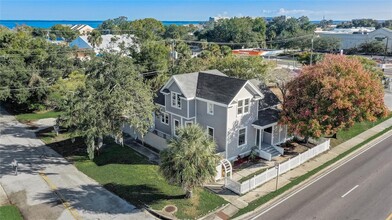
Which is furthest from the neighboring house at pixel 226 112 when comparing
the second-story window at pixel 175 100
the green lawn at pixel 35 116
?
the green lawn at pixel 35 116

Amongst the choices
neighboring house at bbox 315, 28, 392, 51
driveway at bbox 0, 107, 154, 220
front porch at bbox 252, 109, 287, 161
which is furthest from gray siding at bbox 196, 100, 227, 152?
neighboring house at bbox 315, 28, 392, 51

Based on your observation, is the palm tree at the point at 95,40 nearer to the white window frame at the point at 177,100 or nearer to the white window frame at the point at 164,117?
the white window frame at the point at 164,117

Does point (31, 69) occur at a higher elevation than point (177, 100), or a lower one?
higher

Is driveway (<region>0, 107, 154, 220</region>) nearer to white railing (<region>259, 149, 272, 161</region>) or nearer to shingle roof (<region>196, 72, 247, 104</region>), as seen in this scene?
shingle roof (<region>196, 72, 247, 104</region>)

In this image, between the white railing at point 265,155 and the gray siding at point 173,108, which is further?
the gray siding at point 173,108

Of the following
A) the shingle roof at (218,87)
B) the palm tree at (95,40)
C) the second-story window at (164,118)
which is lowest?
the second-story window at (164,118)

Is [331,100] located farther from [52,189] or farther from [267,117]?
[52,189]

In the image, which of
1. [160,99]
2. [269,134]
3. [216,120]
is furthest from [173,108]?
A: [269,134]
